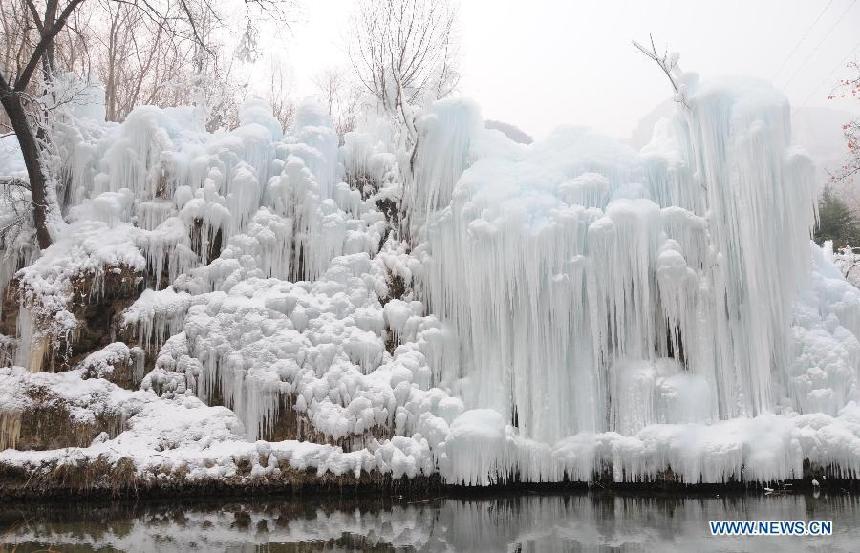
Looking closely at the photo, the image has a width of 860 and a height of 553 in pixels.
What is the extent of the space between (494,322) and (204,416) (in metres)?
3.50

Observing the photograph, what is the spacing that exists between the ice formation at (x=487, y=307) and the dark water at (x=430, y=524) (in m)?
0.38

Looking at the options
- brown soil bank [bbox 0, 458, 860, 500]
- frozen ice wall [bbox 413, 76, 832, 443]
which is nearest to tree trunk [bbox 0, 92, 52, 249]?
brown soil bank [bbox 0, 458, 860, 500]

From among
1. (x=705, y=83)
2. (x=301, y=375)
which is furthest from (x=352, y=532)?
(x=705, y=83)

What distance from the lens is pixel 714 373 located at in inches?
269

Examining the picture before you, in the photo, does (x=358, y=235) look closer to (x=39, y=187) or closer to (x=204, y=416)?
(x=204, y=416)

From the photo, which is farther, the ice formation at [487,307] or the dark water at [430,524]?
the ice formation at [487,307]

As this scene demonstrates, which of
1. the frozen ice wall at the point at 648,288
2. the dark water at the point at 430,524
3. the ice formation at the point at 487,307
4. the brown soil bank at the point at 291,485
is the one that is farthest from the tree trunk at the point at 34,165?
the frozen ice wall at the point at 648,288

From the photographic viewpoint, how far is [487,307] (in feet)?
23.6

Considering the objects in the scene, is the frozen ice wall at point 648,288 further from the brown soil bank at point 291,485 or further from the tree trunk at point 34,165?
the tree trunk at point 34,165

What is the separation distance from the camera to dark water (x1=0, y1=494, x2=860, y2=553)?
4766 millimetres

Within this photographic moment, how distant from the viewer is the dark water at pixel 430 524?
4.77 metres

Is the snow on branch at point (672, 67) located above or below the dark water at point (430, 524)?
above

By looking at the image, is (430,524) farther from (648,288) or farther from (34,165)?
(34,165)

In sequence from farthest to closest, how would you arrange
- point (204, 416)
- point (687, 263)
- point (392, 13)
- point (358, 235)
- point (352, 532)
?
point (392, 13) → point (358, 235) → point (687, 263) → point (204, 416) → point (352, 532)
